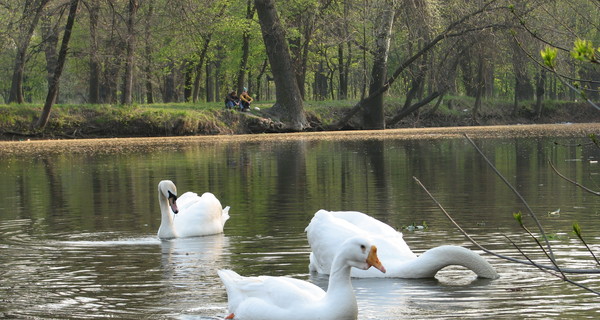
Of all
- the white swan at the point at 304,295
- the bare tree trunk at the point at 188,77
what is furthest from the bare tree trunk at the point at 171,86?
the white swan at the point at 304,295

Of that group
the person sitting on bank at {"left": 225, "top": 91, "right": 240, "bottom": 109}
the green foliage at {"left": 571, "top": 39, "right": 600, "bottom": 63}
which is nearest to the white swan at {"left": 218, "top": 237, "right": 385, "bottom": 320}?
the green foliage at {"left": 571, "top": 39, "right": 600, "bottom": 63}

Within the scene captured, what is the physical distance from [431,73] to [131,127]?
589 inches

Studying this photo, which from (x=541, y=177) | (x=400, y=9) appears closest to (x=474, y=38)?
(x=400, y=9)

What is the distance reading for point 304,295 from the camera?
7543 mm

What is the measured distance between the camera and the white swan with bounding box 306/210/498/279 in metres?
9.52

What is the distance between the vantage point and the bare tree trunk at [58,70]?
40094mm

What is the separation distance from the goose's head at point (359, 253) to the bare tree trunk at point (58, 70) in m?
32.9

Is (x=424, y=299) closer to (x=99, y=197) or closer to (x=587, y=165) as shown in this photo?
(x=99, y=197)

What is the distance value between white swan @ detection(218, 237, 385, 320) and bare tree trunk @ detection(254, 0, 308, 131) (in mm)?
38446

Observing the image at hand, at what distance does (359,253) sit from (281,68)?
40.2 m

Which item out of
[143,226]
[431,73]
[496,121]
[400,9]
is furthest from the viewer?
[496,121]

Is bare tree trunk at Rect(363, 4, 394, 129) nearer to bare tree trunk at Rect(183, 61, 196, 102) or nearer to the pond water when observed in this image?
the pond water

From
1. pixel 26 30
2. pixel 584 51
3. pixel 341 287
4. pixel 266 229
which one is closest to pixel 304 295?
pixel 341 287

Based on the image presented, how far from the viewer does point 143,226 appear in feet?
49.8
